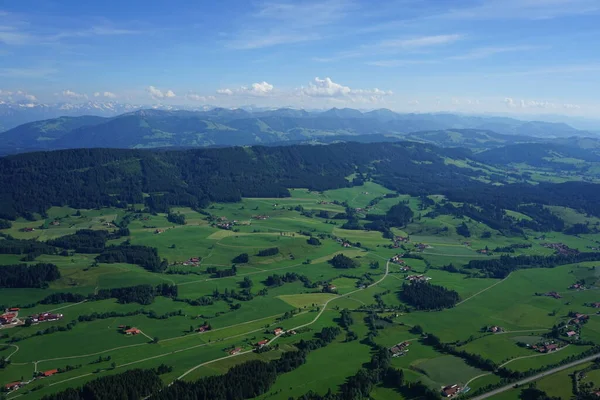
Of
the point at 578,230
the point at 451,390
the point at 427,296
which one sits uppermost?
the point at 451,390

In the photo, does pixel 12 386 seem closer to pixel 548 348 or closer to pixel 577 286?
pixel 548 348

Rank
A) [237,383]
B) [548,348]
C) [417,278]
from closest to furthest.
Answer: [237,383] → [548,348] → [417,278]

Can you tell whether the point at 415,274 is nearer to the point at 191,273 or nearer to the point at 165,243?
the point at 191,273

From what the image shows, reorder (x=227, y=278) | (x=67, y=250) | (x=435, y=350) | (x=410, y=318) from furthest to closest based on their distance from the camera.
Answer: (x=67, y=250)
(x=227, y=278)
(x=410, y=318)
(x=435, y=350)

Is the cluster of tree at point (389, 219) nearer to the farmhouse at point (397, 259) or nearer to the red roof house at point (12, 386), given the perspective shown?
the farmhouse at point (397, 259)

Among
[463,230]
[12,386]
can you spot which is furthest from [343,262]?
[12,386]

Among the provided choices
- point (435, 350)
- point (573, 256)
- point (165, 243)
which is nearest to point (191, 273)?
point (165, 243)

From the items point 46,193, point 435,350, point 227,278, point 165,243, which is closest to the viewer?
point 435,350
